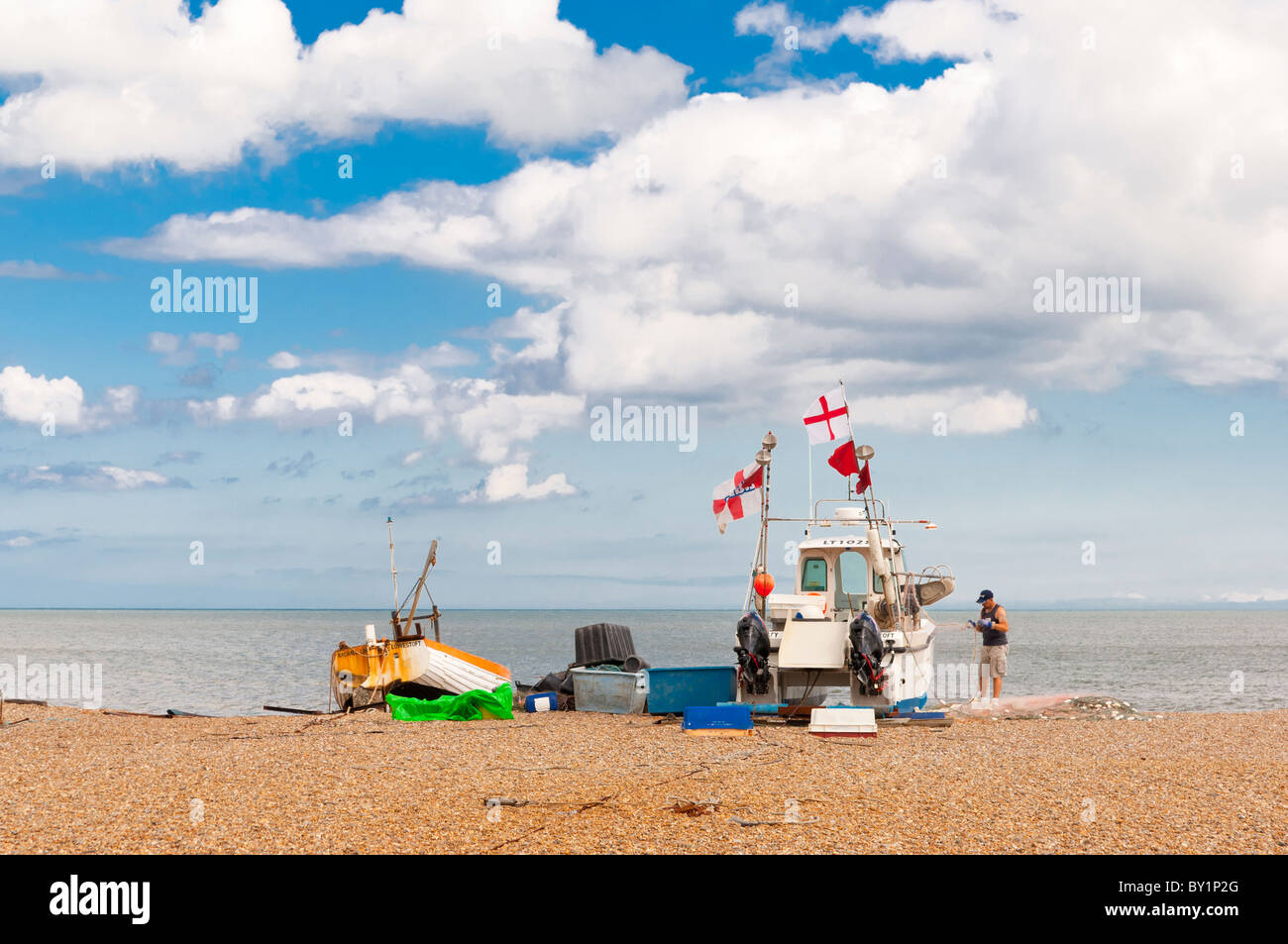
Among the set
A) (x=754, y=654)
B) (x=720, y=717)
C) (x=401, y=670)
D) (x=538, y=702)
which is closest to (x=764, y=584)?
(x=754, y=654)

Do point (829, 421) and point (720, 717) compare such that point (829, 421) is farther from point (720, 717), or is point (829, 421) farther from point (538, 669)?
point (538, 669)

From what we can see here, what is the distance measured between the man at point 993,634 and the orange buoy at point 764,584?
13.9 ft

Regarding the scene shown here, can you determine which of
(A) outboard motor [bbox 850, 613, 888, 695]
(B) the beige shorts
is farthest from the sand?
(B) the beige shorts

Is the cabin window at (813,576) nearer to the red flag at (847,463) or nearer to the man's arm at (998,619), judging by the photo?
the red flag at (847,463)

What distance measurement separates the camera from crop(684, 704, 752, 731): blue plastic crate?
A: 619 inches

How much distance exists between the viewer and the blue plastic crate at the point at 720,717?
51.6ft

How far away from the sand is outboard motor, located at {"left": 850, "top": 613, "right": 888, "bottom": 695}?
102cm

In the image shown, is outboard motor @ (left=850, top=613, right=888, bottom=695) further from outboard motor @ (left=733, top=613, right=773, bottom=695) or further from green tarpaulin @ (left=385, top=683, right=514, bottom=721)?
green tarpaulin @ (left=385, top=683, right=514, bottom=721)

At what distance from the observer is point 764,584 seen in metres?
18.1

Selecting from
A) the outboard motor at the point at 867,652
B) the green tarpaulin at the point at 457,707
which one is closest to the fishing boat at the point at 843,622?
the outboard motor at the point at 867,652

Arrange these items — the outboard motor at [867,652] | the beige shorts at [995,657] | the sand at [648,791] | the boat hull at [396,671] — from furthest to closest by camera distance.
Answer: the boat hull at [396,671] → the beige shorts at [995,657] → the outboard motor at [867,652] → the sand at [648,791]
